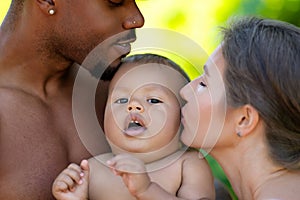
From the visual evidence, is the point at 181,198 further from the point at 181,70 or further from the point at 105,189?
the point at 181,70

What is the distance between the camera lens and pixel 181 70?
2799mm

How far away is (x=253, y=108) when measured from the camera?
2.49m

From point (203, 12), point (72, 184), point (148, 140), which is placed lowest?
point (203, 12)

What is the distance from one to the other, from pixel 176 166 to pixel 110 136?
0.75 ft

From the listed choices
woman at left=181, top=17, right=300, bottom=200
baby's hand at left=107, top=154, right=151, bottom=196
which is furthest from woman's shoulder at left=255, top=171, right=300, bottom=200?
baby's hand at left=107, top=154, right=151, bottom=196

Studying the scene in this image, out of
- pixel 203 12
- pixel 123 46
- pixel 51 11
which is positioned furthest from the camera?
pixel 203 12

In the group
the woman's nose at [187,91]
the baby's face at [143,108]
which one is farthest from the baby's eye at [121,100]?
the woman's nose at [187,91]

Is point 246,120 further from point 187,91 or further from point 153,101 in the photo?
point 153,101

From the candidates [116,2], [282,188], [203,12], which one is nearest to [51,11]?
[116,2]

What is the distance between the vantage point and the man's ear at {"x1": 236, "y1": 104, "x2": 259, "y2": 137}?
2498mm

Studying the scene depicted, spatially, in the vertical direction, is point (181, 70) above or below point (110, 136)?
above

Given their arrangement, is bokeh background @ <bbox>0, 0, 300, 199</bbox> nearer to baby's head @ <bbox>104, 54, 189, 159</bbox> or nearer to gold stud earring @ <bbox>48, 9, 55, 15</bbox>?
gold stud earring @ <bbox>48, 9, 55, 15</bbox>

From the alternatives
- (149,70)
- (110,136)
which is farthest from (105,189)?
(149,70)

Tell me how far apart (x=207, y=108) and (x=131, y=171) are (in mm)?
313
